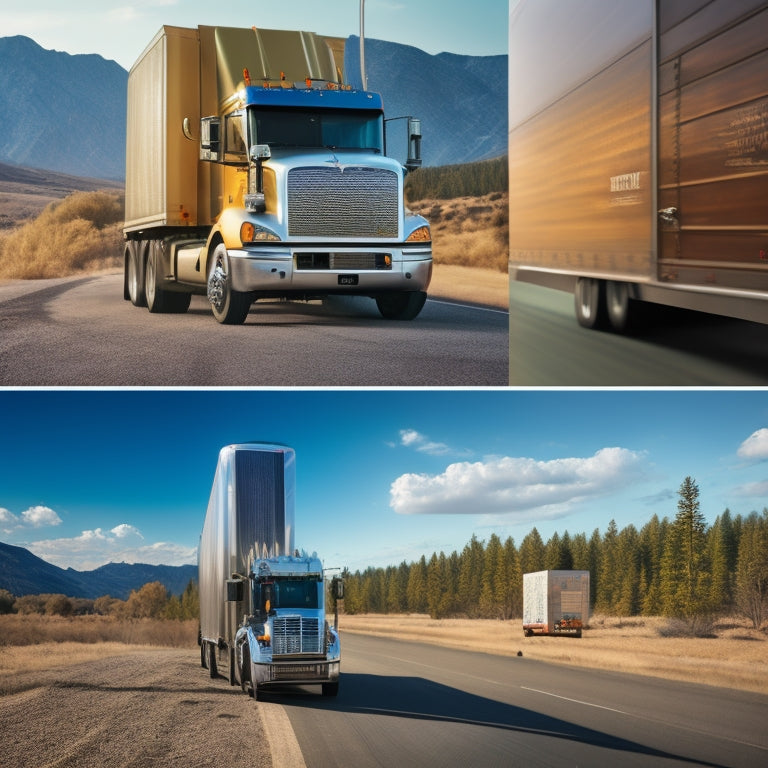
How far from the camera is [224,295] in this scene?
1580 centimetres

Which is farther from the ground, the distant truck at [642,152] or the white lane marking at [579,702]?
the distant truck at [642,152]

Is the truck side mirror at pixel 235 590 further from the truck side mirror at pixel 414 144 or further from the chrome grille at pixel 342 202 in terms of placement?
the truck side mirror at pixel 414 144

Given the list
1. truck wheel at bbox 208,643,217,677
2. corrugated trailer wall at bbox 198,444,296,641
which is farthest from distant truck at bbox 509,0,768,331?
truck wheel at bbox 208,643,217,677

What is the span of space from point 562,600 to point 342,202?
22.0 meters

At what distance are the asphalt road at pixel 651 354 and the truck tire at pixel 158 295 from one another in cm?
510

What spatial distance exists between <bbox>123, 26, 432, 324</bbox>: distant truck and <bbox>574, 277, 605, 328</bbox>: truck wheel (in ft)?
12.4

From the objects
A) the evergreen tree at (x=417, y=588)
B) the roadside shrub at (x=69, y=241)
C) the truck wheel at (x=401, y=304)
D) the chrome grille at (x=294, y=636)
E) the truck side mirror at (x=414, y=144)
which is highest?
the roadside shrub at (x=69, y=241)

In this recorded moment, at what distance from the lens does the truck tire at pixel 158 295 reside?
62.2ft

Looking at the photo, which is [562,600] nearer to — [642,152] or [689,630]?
[689,630]

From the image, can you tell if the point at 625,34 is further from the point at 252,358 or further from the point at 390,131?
the point at 252,358

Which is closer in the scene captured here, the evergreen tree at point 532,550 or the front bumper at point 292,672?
the front bumper at point 292,672

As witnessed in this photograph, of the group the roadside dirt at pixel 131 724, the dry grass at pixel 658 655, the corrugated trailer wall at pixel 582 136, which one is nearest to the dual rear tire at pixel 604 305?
the corrugated trailer wall at pixel 582 136

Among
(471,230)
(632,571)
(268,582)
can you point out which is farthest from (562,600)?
(632,571)

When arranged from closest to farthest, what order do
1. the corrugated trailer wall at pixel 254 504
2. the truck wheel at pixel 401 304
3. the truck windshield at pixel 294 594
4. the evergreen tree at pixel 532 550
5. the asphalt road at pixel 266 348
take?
the asphalt road at pixel 266 348 → the truck wheel at pixel 401 304 → the truck windshield at pixel 294 594 → the corrugated trailer wall at pixel 254 504 → the evergreen tree at pixel 532 550
